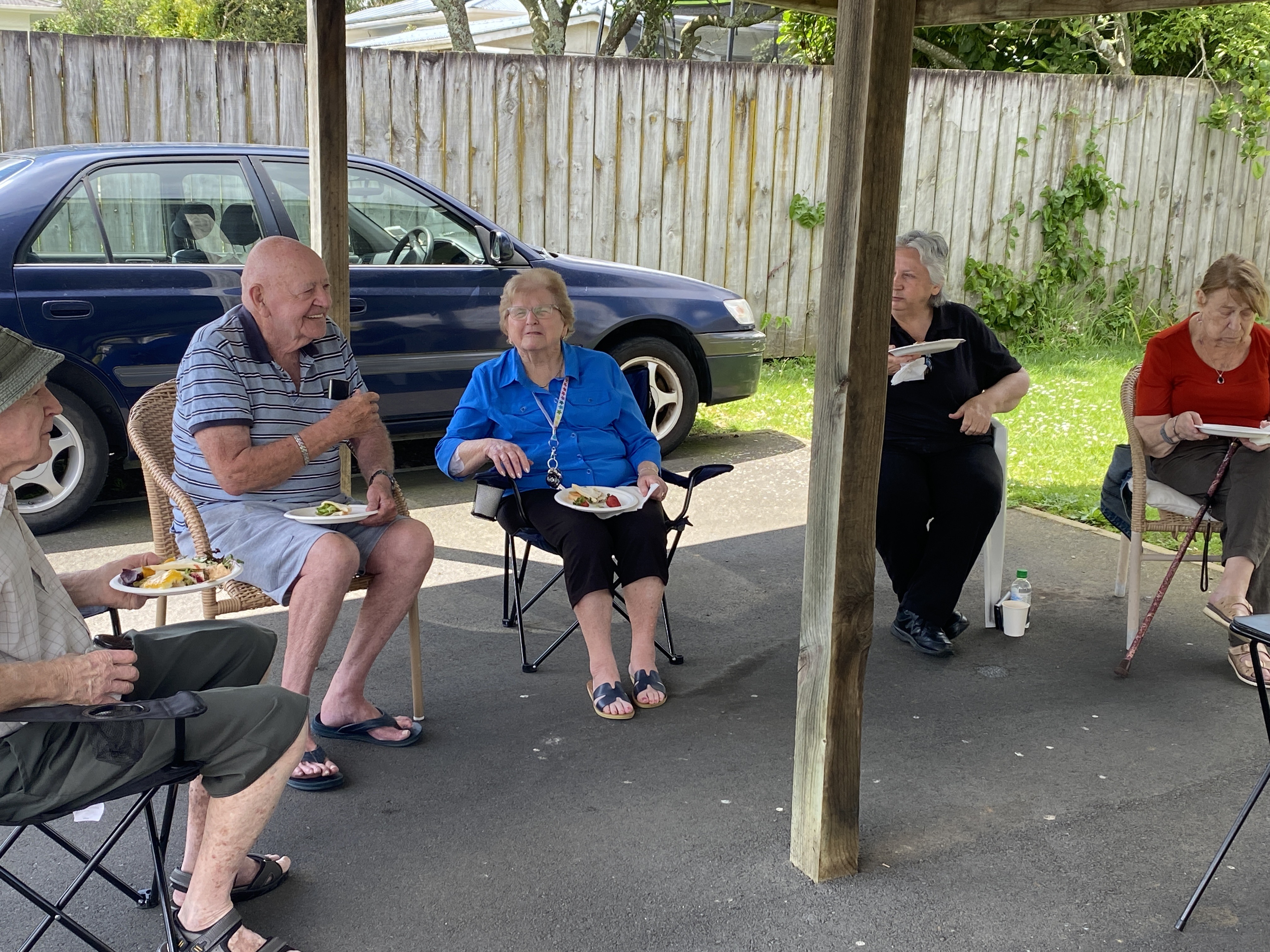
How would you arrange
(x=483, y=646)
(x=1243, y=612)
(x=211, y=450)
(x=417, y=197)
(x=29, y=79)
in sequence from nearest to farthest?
(x=211, y=450), (x=1243, y=612), (x=483, y=646), (x=417, y=197), (x=29, y=79)

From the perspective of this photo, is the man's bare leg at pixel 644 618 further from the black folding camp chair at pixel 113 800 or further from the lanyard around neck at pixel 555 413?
the black folding camp chair at pixel 113 800

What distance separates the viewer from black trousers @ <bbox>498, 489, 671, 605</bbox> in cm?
382

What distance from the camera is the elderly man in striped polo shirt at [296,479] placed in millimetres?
3211

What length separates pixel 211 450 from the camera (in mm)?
3229

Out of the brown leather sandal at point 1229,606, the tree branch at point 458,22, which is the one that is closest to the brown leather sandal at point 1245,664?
the brown leather sandal at point 1229,606

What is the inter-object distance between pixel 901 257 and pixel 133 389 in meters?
3.55

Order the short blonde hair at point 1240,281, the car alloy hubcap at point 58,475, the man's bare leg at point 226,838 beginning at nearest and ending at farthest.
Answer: the man's bare leg at point 226,838, the short blonde hair at point 1240,281, the car alloy hubcap at point 58,475

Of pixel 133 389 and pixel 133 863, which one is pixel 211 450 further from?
pixel 133 389

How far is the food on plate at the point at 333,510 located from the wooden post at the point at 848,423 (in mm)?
1362

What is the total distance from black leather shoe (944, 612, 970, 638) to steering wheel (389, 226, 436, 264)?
342 centimetres

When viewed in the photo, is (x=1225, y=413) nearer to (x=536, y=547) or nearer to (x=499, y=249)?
(x=536, y=547)

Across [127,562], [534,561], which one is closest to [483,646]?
[534,561]

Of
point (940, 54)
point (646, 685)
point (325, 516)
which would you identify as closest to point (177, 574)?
point (325, 516)

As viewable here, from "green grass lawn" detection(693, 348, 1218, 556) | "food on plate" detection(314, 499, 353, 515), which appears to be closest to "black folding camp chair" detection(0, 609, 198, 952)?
"food on plate" detection(314, 499, 353, 515)
